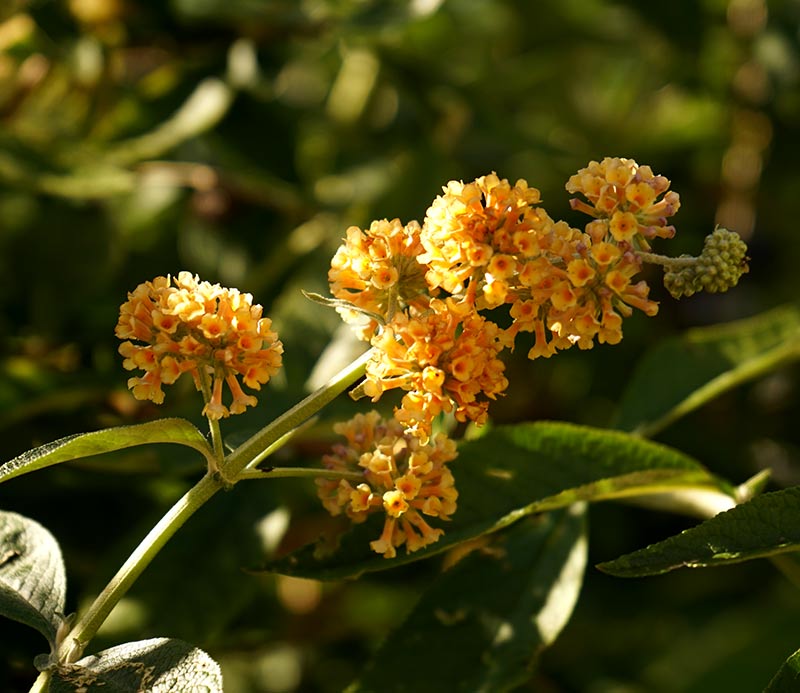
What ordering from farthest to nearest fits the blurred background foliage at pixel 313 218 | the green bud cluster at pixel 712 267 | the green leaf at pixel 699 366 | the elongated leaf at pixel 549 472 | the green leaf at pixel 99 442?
the blurred background foliage at pixel 313 218
the green leaf at pixel 699 366
the elongated leaf at pixel 549 472
the green bud cluster at pixel 712 267
the green leaf at pixel 99 442

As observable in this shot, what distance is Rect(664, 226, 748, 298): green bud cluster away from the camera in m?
1.06

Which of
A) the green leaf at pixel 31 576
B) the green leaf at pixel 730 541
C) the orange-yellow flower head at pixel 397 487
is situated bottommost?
the green leaf at pixel 31 576

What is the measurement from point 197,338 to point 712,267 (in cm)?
53

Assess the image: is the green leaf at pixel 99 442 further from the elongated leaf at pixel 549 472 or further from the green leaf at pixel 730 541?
the green leaf at pixel 730 541

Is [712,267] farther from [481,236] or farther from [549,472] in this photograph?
[549,472]

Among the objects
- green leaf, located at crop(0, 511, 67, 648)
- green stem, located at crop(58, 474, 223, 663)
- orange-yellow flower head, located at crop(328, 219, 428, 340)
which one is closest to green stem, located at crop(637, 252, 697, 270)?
orange-yellow flower head, located at crop(328, 219, 428, 340)

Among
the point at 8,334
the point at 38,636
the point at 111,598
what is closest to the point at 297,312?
the point at 8,334

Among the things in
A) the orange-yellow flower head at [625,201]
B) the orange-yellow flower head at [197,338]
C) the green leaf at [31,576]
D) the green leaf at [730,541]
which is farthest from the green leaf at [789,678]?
the green leaf at [31,576]

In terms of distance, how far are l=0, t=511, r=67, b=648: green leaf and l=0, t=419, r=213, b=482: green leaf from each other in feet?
0.55

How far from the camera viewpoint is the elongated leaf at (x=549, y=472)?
1246 mm

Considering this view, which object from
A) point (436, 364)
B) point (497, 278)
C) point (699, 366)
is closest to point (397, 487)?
point (436, 364)

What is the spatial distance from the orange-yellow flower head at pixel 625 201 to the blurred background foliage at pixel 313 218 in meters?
0.56

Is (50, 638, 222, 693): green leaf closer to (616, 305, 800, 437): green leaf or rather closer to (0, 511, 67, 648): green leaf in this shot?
(0, 511, 67, 648): green leaf

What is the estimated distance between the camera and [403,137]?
99.8 inches
